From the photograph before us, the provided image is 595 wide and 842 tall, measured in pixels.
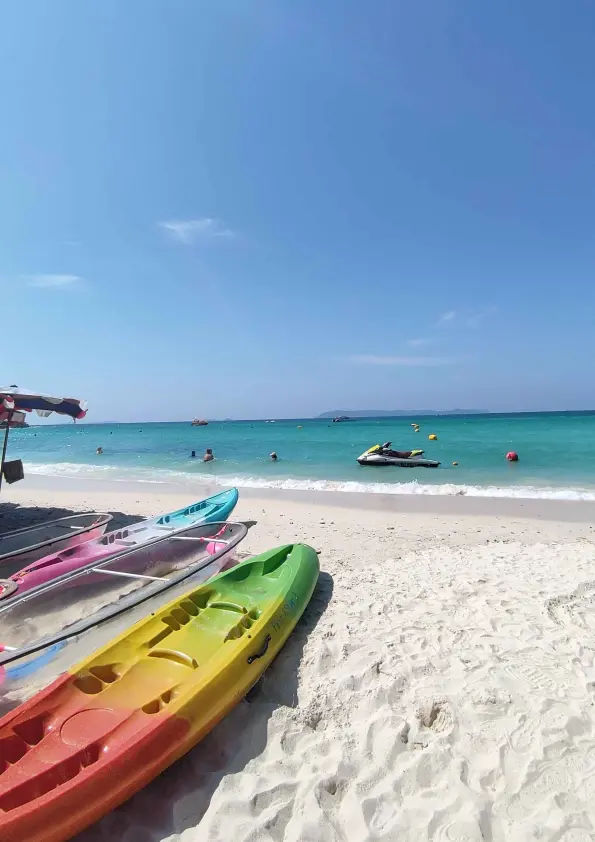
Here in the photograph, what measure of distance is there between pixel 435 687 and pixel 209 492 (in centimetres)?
1211

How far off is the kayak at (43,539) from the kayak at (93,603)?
5.34 feet

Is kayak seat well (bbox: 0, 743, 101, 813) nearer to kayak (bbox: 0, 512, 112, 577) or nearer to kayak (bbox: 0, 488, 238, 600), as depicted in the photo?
kayak (bbox: 0, 488, 238, 600)

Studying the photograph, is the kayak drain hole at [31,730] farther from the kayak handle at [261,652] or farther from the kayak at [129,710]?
the kayak handle at [261,652]

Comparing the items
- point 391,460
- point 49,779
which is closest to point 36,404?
point 49,779

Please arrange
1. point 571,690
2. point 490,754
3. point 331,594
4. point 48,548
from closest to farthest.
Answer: point 490,754 → point 571,690 → point 331,594 → point 48,548

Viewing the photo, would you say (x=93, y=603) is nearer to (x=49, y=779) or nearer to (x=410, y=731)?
(x=49, y=779)

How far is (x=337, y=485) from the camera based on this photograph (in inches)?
640

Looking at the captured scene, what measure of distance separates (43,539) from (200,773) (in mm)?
6253

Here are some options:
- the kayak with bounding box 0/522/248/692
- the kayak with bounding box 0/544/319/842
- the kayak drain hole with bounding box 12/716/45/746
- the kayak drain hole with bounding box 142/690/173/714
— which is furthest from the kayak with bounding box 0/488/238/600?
the kayak drain hole with bounding box 142/690/173/714

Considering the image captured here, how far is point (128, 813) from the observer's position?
2549mm

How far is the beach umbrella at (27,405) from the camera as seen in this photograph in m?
7.91

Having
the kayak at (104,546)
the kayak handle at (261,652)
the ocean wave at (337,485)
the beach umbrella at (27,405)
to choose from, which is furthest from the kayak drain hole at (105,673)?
the ocean wave at (337,485)

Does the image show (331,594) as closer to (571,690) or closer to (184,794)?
(571,690)

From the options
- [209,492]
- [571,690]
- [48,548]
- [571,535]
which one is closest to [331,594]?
[571,690]
